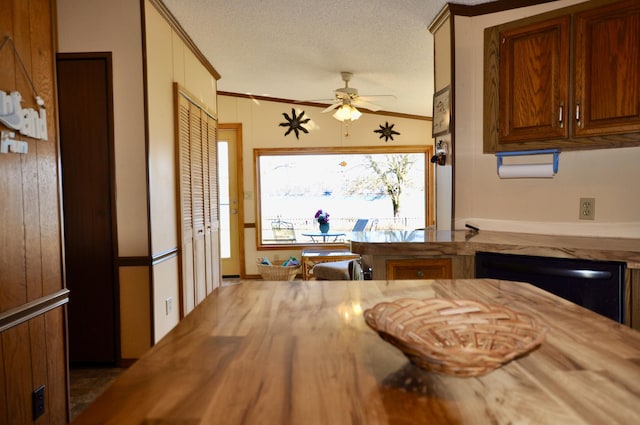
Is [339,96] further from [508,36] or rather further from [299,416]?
[299,416]

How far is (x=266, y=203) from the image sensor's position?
22.4 feet

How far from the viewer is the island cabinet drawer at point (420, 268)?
98.4 inches

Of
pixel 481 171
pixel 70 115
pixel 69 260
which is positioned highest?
pixel 70 115

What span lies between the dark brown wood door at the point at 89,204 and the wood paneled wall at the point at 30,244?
980 millimetres

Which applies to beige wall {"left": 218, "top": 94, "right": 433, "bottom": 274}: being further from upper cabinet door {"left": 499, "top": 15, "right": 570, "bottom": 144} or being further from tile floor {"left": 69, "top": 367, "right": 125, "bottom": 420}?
upper cabinet door {"left": 499, "top": 15, "right": 570, "bottom": 144}

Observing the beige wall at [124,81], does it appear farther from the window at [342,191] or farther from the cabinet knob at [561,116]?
the window at [342,191]

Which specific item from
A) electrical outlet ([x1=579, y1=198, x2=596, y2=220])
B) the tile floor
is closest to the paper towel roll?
electrical outlet ([x1=579, y1=198, x2=596, y2=220])

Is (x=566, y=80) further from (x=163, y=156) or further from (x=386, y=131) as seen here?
(x=386, y=131)

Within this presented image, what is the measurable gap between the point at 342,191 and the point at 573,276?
494cm

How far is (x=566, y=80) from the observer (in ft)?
8.03

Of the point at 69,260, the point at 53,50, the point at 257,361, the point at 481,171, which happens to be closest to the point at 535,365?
the point at 257,361

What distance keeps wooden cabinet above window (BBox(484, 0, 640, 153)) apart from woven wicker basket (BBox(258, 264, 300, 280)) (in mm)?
3651

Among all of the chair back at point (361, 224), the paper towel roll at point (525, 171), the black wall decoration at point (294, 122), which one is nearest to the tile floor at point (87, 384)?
the paper towel roll at point (525, 171)

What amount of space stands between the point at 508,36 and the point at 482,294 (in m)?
2.02
